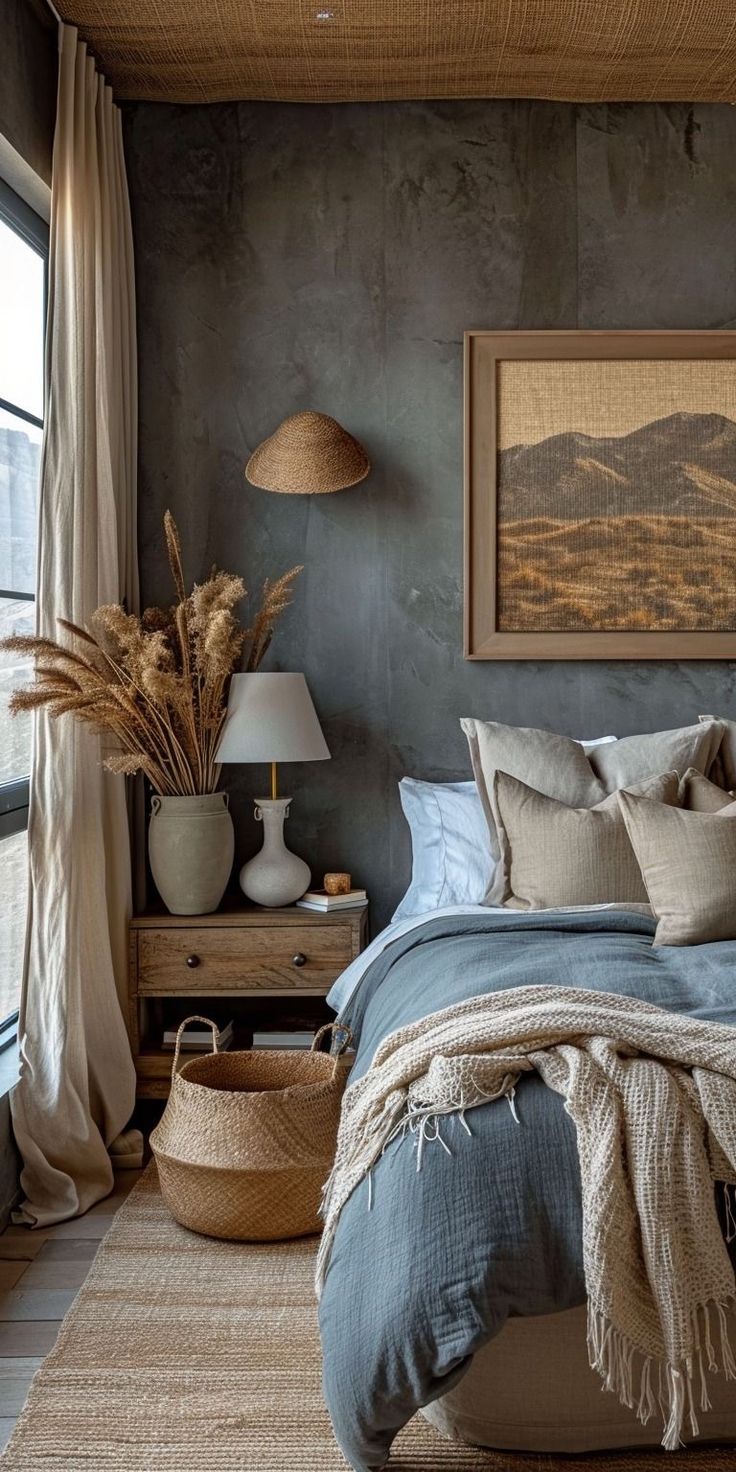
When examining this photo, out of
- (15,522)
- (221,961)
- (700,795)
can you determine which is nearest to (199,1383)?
(221,961)

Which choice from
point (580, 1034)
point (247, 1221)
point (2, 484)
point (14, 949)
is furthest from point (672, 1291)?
point (2, 484)

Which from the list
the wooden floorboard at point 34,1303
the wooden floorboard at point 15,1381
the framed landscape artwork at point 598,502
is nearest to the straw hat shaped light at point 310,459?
the framed landscape artwork at point 598,502

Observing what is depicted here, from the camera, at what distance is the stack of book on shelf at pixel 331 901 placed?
11.5 feet

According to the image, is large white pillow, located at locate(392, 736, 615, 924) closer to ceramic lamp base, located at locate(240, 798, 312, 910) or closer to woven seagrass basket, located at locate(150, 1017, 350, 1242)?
ceramic lamp base, located at locate(240, 798, 312, 910)

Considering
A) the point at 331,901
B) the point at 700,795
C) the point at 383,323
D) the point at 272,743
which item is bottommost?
the point at 331,901

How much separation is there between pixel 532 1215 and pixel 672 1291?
0.69 feet

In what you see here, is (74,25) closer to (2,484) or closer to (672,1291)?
(2,484)

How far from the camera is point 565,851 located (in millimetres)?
3076

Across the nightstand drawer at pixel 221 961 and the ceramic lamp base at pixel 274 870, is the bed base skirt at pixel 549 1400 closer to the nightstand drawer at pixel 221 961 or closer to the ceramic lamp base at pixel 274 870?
the nightstand drawer at pixel 221 961

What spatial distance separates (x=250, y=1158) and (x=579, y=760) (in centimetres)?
135

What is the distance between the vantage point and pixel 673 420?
12.2 ft

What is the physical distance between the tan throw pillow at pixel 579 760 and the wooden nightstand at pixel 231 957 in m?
0.51

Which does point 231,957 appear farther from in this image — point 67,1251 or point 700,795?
point 700,795

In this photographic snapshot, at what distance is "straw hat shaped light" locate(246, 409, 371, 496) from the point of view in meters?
3.58
